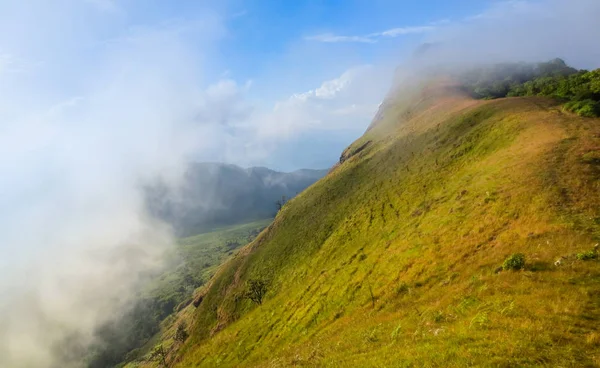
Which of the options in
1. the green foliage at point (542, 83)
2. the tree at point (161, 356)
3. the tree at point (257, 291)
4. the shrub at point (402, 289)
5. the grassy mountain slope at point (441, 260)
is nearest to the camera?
the grassy mountain slope at point (441, 260)

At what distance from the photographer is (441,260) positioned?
121 ft

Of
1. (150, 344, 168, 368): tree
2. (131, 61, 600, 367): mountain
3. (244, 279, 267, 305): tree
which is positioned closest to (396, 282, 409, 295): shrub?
(131, 61, 600, 367): mountain

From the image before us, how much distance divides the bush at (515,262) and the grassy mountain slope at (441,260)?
0.60 m

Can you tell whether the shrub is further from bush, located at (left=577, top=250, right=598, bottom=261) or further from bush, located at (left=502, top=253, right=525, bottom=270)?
bush, located at (left=577, top=250, right=598, bottom=261)

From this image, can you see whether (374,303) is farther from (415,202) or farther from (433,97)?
(433,97)

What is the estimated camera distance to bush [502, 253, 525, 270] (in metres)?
26.6

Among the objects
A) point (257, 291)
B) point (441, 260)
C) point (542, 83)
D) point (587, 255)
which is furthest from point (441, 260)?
point (542, 83)

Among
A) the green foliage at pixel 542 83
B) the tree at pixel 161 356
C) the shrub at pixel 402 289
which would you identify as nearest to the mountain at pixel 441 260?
the shrub at pixel 402 289

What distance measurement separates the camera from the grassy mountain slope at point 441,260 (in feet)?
60.4

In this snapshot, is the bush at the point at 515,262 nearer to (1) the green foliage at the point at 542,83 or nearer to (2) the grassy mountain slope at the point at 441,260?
(2) the grassy mountain slope at the point at 441,260

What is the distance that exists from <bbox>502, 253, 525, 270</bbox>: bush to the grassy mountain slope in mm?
598

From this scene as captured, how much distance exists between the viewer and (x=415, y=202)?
6581 cm

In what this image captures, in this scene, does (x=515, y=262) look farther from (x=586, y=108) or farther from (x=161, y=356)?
(x=161, y=356)

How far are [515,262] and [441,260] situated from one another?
1061 cm
